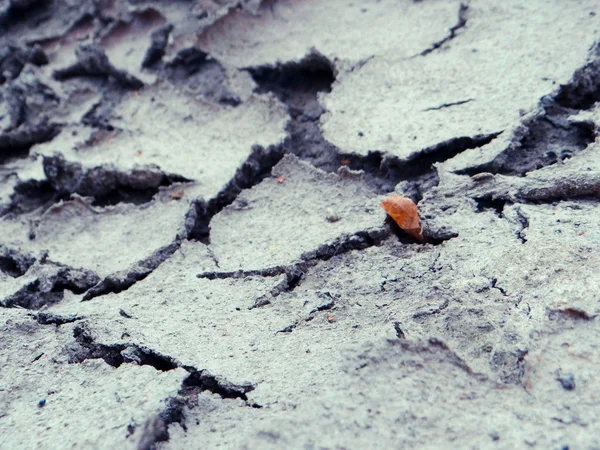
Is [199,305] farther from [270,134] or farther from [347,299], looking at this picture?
[270,134]

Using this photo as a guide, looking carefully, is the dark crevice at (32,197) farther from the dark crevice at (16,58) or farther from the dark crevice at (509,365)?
the dark crevice at (509,365)

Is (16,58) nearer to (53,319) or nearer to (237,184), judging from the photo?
(237,184)

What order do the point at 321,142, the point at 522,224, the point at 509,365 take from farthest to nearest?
1. the point at 321,142
2. the point at 522,224
3. the point at 509,365

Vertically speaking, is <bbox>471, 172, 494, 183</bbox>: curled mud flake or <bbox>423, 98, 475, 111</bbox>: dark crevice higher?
<bbox>423, 98, 475, 111</bbox>: dark crevice

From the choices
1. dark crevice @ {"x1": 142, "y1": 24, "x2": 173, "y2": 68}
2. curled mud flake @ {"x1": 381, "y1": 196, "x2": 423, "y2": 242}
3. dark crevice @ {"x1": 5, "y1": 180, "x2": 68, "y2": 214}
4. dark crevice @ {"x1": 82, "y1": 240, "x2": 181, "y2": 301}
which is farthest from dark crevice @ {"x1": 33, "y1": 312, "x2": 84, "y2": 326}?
dark crevice @ {"x1": 142, "y1": 24, "x2": 173, "y2": 68}

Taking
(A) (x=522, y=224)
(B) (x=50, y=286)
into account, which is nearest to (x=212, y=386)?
(B) (x=50, y=286)

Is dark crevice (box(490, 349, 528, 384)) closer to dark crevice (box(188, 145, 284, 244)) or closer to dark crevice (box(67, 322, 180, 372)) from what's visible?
dark crevice (box(67, 322, 180, 372))

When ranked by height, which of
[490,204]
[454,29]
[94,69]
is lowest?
[490,204]
